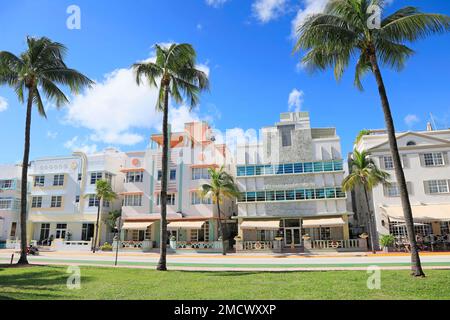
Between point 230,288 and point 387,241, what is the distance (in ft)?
76.3

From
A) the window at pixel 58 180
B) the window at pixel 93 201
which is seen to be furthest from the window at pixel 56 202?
the window at pixel 93 201

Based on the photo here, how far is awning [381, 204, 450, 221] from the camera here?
29.8 meters

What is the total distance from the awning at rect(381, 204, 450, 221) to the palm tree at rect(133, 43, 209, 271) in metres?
22.2

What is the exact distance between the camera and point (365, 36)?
49.0 feet

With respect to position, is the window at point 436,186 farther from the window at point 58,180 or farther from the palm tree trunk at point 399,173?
the window at point 58,180

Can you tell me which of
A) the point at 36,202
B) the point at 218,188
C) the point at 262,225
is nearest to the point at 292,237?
the point at 262,225

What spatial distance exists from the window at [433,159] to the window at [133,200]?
105 feet

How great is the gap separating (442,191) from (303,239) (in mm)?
13989

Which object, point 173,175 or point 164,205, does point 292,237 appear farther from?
point 164,205

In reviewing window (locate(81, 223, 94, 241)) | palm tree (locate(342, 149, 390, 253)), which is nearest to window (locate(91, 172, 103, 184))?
window (locate(81, 223, 94, 241))

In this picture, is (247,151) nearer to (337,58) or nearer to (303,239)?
(303,239)

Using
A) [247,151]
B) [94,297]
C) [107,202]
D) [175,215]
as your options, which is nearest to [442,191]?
[247,151]

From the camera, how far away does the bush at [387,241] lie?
2956 cm

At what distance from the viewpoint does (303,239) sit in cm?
3403
